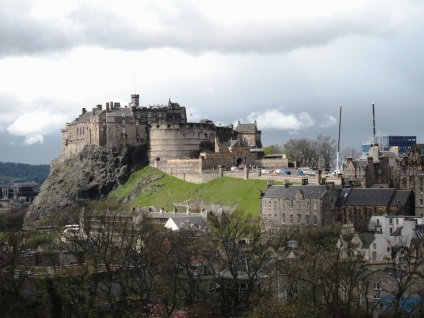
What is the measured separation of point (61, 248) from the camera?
87.3 metres

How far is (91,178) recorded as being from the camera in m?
171

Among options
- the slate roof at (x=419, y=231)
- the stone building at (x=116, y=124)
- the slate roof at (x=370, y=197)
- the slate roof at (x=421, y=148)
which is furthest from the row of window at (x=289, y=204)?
the stone building at (x=116, y=124)

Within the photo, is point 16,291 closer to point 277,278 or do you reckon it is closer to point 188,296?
point 188,296

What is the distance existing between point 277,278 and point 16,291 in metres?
21.0

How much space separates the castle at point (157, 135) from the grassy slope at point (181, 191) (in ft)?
19.1

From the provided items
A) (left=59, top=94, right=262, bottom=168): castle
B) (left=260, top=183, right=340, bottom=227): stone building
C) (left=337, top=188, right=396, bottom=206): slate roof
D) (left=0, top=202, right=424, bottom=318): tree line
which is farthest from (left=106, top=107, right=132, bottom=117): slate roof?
(left=0, top=202, right=424, bottom=318): tree line

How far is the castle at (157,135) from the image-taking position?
16962 cm

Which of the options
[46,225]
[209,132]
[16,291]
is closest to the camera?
[16,291]

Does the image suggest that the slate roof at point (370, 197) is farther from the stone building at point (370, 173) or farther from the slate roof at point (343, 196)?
the stone building at point (370, 173)

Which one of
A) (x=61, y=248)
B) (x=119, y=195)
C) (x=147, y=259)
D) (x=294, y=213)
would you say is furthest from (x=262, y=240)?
(x=119, y=195)

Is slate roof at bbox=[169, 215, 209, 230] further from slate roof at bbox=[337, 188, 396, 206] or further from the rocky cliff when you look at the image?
the rocky cliff

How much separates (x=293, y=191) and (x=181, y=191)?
1532 inches

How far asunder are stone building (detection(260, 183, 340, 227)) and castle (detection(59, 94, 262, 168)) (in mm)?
42647

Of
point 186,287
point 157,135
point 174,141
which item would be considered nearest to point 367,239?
point 186,287
